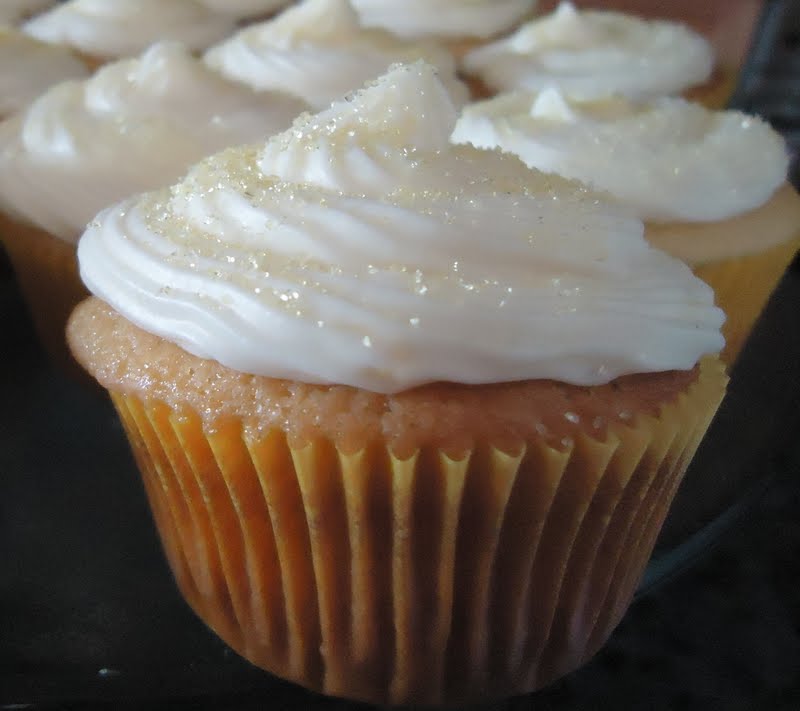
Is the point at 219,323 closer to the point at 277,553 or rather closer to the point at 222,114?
the point at 277,553

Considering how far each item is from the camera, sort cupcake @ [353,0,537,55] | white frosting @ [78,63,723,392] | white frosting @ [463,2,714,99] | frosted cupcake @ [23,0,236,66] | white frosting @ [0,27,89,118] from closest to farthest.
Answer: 1. white frosting @ [78,63,723,392]
2. white frosting @ [0,27,89,118]
3. white frosting @ [463,2,714,99]
4. frosted cupcake @ [23,0,236,66]
5. cupcake @ [353,0,537,55]

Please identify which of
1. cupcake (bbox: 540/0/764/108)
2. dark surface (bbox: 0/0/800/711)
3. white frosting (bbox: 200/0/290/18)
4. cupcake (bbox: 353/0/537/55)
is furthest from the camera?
cupcake (bbox: 540/0/764/108)

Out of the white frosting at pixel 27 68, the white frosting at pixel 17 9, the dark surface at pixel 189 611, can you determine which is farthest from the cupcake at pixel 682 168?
the white frosting at pixel 17 9

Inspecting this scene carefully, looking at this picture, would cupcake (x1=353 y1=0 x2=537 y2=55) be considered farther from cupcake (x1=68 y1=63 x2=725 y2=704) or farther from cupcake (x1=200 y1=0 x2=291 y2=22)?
cupcake (x1=68 y1=63 x2=725 y2=704)

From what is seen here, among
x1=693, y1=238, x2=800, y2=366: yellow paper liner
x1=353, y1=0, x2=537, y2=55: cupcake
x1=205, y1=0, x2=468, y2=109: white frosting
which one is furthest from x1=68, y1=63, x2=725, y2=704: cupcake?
x1=353, y1=0, x2=537, y2=55: cupcake

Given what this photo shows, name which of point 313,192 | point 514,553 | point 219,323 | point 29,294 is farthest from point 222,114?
point 514,553

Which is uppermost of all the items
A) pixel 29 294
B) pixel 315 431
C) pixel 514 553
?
pixel 315 431

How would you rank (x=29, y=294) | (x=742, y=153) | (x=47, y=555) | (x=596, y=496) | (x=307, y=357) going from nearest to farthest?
(x=307, y=357)
(x=596, y=496)
(x=47, y=555)
(x=742, y=153)
(x=29, y=294)
